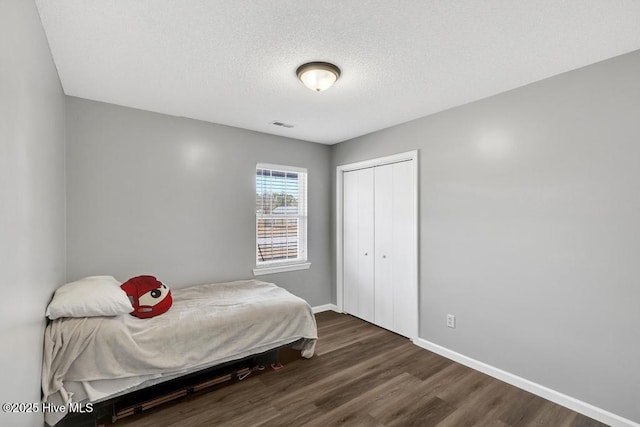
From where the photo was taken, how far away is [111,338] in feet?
6.79

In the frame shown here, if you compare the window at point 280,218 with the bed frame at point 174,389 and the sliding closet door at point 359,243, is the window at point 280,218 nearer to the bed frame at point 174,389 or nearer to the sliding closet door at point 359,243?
the sliding closet door at point 359,243

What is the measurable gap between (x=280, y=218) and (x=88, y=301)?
2400 mm

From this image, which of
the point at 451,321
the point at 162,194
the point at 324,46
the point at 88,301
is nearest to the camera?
the point at 324,46

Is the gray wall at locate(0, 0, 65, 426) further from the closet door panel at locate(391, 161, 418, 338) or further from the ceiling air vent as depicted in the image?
the closet door panel at locate(391, 161, 418, 338)

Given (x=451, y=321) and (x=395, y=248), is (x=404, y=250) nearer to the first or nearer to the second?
(x=395, y=248)

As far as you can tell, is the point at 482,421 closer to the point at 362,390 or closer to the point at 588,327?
the point at 362,390

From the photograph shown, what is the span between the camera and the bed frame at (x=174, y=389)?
2.06 meters

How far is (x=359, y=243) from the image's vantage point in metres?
4.25

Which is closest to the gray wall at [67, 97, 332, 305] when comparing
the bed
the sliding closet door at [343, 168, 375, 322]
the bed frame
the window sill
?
the window sill

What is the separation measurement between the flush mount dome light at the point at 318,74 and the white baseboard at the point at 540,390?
111 inches

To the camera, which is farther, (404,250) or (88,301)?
(404,250)

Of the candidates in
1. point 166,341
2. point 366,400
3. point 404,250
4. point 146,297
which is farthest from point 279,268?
point 366,400

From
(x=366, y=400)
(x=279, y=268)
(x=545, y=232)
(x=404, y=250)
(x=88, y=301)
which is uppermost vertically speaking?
(x=545, y=232)

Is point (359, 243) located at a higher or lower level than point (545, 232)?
lower
